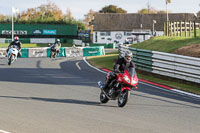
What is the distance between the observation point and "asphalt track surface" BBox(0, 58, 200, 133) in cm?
846

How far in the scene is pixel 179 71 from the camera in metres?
18.7

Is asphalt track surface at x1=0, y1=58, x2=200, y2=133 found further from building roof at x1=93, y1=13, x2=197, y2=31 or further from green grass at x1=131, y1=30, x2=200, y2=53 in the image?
building roof at x1=93, y1=13, x2=197, y2=31

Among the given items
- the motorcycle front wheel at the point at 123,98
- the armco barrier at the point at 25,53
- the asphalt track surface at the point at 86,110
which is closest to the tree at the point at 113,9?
the armco barrier at the point at 25,53

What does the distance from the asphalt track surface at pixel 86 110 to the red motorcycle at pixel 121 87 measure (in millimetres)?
242

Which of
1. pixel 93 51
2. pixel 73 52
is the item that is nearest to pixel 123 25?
pixel 93 51

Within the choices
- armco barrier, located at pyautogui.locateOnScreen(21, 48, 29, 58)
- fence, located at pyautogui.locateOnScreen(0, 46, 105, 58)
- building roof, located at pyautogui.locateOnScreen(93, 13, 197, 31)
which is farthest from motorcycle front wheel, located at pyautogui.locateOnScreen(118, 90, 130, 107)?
building roof, located at pyautogui.locateOnScreen(93, 13, 197, 31)

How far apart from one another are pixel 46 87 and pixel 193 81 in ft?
21.0

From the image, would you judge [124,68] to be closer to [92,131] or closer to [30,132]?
[92,131]

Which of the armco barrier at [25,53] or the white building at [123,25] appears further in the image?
the white building at [123,25]

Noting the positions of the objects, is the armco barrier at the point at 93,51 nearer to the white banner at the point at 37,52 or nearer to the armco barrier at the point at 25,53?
the white banner at the point at 37,52

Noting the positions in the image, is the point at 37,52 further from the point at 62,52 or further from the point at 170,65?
the point at 170,65

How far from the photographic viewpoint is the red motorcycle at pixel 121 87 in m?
11.0

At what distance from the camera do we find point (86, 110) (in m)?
10.7

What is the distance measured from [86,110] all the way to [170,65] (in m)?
9.62
